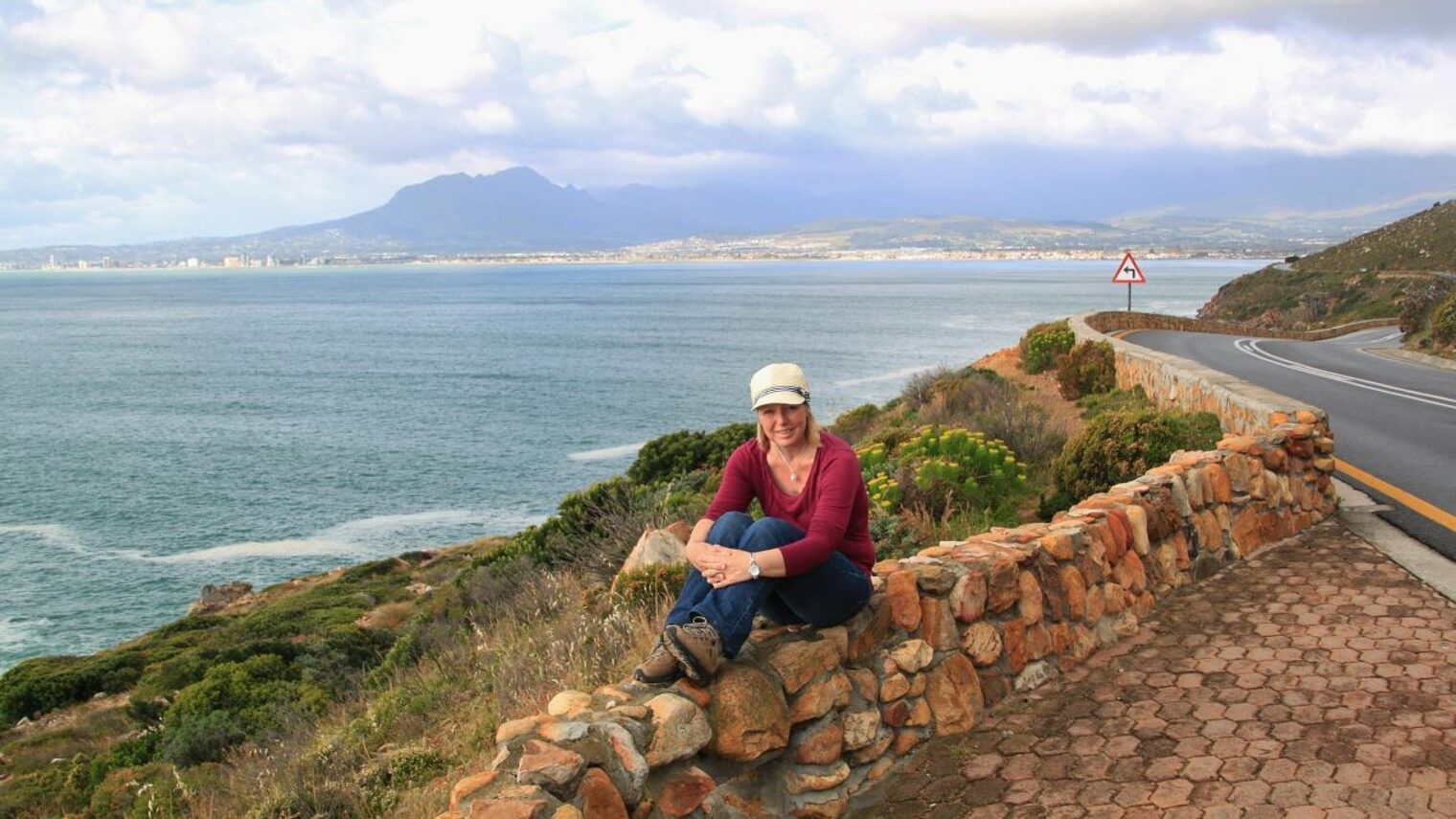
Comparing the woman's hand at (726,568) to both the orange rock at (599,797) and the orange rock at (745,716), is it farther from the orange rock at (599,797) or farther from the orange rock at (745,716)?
the orange rock at (599,797)

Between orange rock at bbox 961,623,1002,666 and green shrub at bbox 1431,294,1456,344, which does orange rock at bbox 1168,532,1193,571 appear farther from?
green shrub at bbox 1431,294,1456,344

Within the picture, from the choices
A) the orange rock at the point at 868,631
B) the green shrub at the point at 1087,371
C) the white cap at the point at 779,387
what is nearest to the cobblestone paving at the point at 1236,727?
the orange rock at the point at 868,631

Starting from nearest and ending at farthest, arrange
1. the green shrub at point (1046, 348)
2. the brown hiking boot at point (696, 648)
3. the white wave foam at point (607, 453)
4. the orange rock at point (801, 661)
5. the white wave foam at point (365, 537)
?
the brown hiking boot at point (696, 648) → the orange rock at point (801, 661) → the green shrub at point (1046, 348) → the white wave foam at point (365, 537) → the white wave foam at point (607, 453)

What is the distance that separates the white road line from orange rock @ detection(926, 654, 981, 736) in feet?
40.3

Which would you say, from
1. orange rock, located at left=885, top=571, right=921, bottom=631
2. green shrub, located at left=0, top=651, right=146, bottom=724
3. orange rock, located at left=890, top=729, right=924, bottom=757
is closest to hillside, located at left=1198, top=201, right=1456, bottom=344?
green shrub, located at left=0, top=651, right=146, bottom=724

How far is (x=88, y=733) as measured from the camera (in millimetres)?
14484

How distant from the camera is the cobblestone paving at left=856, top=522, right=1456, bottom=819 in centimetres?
393

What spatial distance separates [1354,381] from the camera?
17.8 metres

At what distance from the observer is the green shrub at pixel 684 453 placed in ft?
61.1

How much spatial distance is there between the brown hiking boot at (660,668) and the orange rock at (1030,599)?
6.44ft

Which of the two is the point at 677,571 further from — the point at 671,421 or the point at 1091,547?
the point at 671,421

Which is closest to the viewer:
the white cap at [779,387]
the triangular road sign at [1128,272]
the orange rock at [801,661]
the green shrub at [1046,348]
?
the orange rock at [801,661]

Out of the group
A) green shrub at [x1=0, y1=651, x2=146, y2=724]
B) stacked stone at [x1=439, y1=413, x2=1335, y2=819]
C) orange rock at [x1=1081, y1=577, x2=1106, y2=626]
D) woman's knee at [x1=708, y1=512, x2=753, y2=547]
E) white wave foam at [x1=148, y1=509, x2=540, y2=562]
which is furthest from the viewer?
white wave foam at [x1=148, y1=509, x2=540, y2=562]

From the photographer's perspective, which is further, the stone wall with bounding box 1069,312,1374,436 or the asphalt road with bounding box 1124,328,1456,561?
the asphalt road with bounding box 1124,328,1456,561
